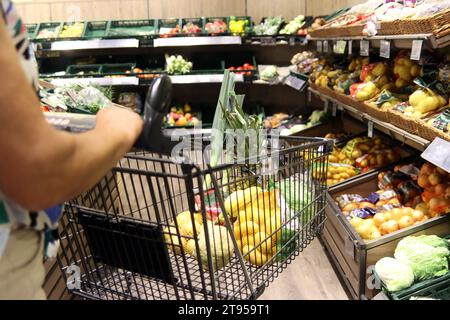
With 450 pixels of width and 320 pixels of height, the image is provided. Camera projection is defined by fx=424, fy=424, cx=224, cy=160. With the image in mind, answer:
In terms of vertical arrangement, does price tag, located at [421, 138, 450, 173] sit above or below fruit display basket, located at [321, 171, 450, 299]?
above

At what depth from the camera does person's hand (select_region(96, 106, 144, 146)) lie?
72 cm

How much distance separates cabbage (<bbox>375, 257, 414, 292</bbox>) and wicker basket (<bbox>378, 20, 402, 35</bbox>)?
108 centimetres

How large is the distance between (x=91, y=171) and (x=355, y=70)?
2.96m

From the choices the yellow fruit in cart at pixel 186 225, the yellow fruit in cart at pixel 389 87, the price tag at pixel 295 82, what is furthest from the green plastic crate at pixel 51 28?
the yellow fruit in cart at pixel 186 225

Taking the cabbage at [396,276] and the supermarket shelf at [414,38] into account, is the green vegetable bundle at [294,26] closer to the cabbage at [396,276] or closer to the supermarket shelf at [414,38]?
the supermarket shelf at [414,38]

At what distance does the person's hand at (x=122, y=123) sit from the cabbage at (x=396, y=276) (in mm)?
1357

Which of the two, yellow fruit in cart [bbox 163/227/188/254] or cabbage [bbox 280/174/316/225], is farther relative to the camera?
cabbage [bbox 280/174/316/225]

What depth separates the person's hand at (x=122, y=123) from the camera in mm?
722

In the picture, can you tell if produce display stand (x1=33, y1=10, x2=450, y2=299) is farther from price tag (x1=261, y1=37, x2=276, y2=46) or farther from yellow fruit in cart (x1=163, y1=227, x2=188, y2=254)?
yellow fruit in cart (x1=163, y1=227, x2=188, y2=254)

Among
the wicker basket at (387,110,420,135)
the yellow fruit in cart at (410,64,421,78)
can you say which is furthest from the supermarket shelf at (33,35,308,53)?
the wicker basket at (387,110,420,135)

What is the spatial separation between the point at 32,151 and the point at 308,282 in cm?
203

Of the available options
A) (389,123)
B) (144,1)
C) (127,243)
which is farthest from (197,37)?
(127,243)

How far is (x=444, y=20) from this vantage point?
167 centimetres
